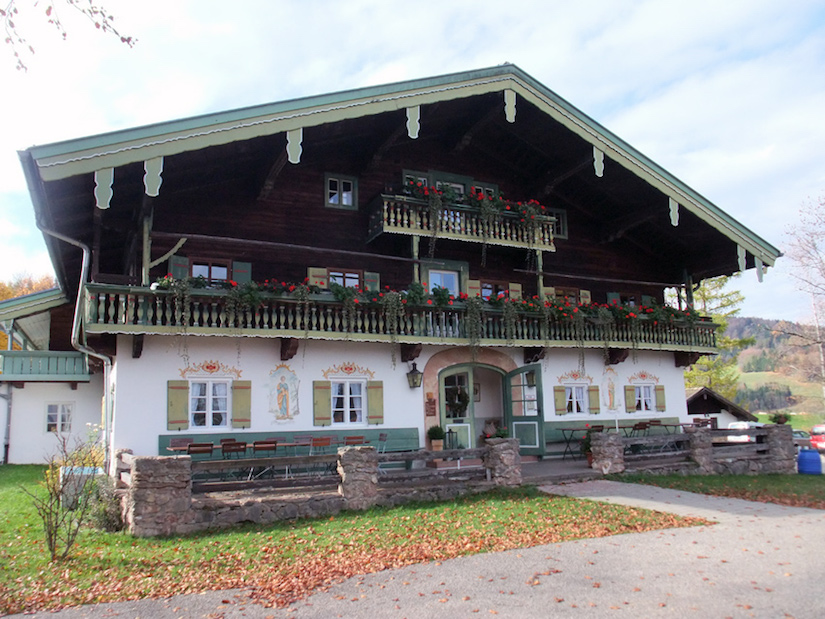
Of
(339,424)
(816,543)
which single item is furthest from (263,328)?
(816,543)

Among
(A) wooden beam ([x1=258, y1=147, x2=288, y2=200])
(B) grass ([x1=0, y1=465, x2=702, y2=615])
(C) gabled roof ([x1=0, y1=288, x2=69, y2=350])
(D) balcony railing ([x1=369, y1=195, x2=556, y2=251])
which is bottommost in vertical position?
(B) grass ([x1=0, y1=465, x2=702, y2=615])

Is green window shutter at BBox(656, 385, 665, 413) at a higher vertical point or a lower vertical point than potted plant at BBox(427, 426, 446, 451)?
higher

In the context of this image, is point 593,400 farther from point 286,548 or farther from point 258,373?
point 286,548

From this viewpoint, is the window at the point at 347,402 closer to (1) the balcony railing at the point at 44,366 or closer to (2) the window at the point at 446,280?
(2) the window at the point at 446,280

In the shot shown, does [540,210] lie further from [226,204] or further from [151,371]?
[151,371]

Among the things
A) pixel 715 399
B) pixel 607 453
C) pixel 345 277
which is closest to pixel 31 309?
pixel 345 277

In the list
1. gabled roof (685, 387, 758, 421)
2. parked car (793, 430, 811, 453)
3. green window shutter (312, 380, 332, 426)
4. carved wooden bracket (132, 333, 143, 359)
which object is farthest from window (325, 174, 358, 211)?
parked car (793, 430, 811, 453)

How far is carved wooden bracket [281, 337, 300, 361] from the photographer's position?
15.3 meters

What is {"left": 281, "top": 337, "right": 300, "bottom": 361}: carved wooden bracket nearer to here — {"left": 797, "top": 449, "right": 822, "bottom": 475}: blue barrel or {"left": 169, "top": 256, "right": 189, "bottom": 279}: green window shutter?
{"left": 169, "top": 256, "right": 189, "bottom": 279}: green window shutter

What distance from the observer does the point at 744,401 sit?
41562 mm

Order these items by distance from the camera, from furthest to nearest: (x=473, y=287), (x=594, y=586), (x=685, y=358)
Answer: (x=685, y=358) → (x=473, y=287) → (x=594, y=586)

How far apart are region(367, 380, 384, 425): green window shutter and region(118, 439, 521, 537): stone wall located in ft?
11.4

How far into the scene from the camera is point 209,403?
14852 mm

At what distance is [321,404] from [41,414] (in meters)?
12.1
